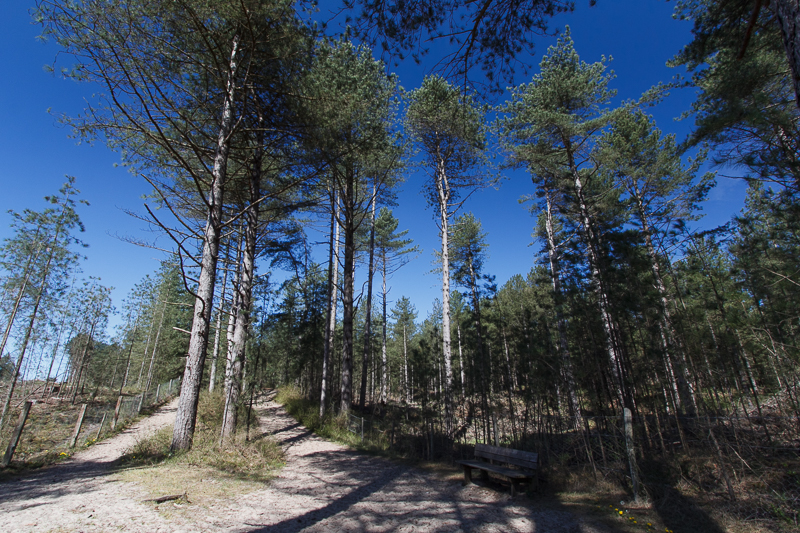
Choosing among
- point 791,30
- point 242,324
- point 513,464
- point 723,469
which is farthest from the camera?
point 242,324

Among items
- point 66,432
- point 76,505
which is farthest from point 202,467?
point 66,432

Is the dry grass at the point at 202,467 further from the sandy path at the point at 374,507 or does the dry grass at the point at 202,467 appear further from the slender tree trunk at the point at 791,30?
the slender tree trunk at the point at 791,30

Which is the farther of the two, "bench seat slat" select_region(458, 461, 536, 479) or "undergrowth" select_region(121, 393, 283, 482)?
"undergrowth" select_region(121, 393, 283, 482)

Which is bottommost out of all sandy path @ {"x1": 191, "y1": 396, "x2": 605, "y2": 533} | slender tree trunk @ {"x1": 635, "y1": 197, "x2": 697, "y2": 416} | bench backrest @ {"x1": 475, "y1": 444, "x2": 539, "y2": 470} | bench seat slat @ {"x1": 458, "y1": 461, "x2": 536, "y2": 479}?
sandy path @ {"x1": 191, "y1": 396, "x2": 605, "y2": 533}

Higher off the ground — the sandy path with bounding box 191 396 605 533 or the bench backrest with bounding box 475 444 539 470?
the bench backrest with bounding box 475 444 539 470

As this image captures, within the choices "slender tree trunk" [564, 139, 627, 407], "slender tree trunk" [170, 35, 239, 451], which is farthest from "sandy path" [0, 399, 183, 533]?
"slender tree trunk" [564, 139, 627, 407]

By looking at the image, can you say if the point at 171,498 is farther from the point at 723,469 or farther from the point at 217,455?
the point at 723,469

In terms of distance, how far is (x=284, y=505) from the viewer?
13.5 ft

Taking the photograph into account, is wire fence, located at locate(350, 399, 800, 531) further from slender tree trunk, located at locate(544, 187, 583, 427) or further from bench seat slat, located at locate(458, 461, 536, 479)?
slender tree trunk, located at locate(544, 187, 583, 427)

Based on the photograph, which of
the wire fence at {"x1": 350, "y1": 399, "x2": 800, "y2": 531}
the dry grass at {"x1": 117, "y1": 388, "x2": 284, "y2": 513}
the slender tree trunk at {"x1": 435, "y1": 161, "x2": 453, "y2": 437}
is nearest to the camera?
the wire fence at {"x1": 350, "y1": 399, "x2": 800, "y2": 531}

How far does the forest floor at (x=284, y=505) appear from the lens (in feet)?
10.5

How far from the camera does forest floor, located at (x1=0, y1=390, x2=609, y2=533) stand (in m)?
3.21

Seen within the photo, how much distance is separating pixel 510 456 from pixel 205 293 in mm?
6546

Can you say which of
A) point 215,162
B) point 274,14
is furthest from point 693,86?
point 215,162
